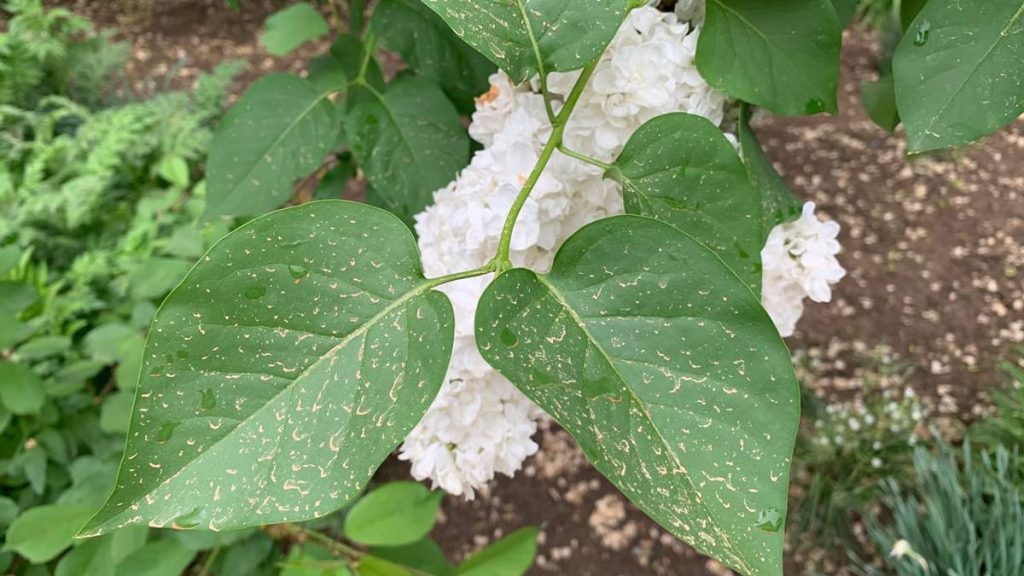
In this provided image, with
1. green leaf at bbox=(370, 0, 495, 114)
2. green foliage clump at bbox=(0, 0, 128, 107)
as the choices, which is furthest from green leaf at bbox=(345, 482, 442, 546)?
green foliage clump at bbox=(0, 0, 128, 107)

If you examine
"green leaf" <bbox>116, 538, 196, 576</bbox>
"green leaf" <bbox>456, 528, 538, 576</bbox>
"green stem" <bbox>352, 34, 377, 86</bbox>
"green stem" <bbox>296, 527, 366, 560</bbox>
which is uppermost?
"green stem" <bbox>352, 34, 377, 86</bbox>

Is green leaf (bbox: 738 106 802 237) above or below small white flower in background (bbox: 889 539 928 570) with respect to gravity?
above

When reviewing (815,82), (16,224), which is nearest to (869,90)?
(815,82)

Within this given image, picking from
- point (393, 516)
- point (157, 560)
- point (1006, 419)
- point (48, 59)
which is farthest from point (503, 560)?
point (48, 59)

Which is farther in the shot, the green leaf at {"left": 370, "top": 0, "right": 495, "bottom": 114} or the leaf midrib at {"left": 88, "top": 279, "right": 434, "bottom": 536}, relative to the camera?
the green leaf at {"left": 370, "top": 0, "right": 495, "bottom": 114}


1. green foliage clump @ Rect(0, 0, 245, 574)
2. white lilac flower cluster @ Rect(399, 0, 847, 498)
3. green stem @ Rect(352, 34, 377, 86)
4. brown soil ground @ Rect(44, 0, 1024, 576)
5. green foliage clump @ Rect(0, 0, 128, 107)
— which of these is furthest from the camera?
green foliage clump @ Rect(0, 0, 128, 107)

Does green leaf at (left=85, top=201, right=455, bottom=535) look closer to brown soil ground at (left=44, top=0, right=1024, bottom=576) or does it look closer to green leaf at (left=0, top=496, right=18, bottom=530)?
green leaf at (left=0, top=496, right=18, bottom=530)

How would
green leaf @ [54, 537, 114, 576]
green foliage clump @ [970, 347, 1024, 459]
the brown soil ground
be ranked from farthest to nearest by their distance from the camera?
1. the brown soil ground
2. green foliage clump @ [970, 347, 1024, 459]
3. green leaf @ [54, 537, 114, 576]
